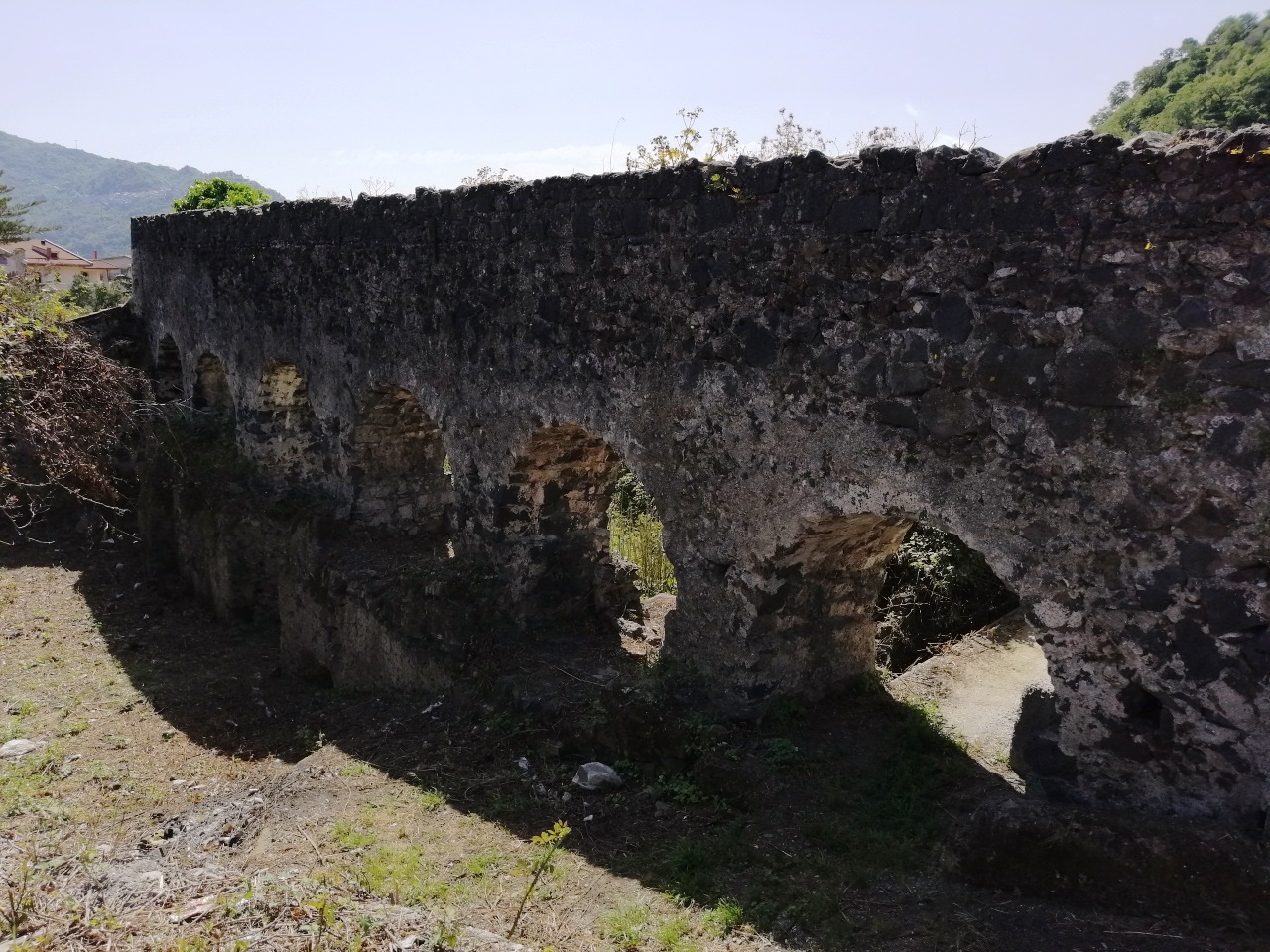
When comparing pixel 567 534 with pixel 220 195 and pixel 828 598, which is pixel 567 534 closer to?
pixel 828 598

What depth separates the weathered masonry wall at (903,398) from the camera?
382cm

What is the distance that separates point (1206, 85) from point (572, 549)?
51.2 ft

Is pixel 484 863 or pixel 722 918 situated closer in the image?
pixel 722 918

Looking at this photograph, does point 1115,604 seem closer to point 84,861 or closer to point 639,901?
point 639,901

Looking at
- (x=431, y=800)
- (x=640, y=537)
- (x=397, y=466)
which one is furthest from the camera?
(x=640, y=537)

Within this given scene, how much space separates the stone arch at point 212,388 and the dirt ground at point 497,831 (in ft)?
15.1

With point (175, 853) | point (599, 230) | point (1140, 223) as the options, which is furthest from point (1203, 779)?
point (175, 853)

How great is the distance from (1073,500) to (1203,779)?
1205mm

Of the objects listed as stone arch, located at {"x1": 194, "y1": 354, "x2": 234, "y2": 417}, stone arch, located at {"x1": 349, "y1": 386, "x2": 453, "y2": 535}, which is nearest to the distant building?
stone arch, located at {"x1": 194, "y1": 354, "x2": 234, "y2": 417}

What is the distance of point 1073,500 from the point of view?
4172 mm

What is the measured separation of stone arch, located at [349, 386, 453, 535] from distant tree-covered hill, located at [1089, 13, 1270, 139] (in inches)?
295

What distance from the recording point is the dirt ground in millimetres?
3914

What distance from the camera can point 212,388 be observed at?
11.8 meters

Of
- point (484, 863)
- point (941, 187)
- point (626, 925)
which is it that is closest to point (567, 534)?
point (484, 863)
